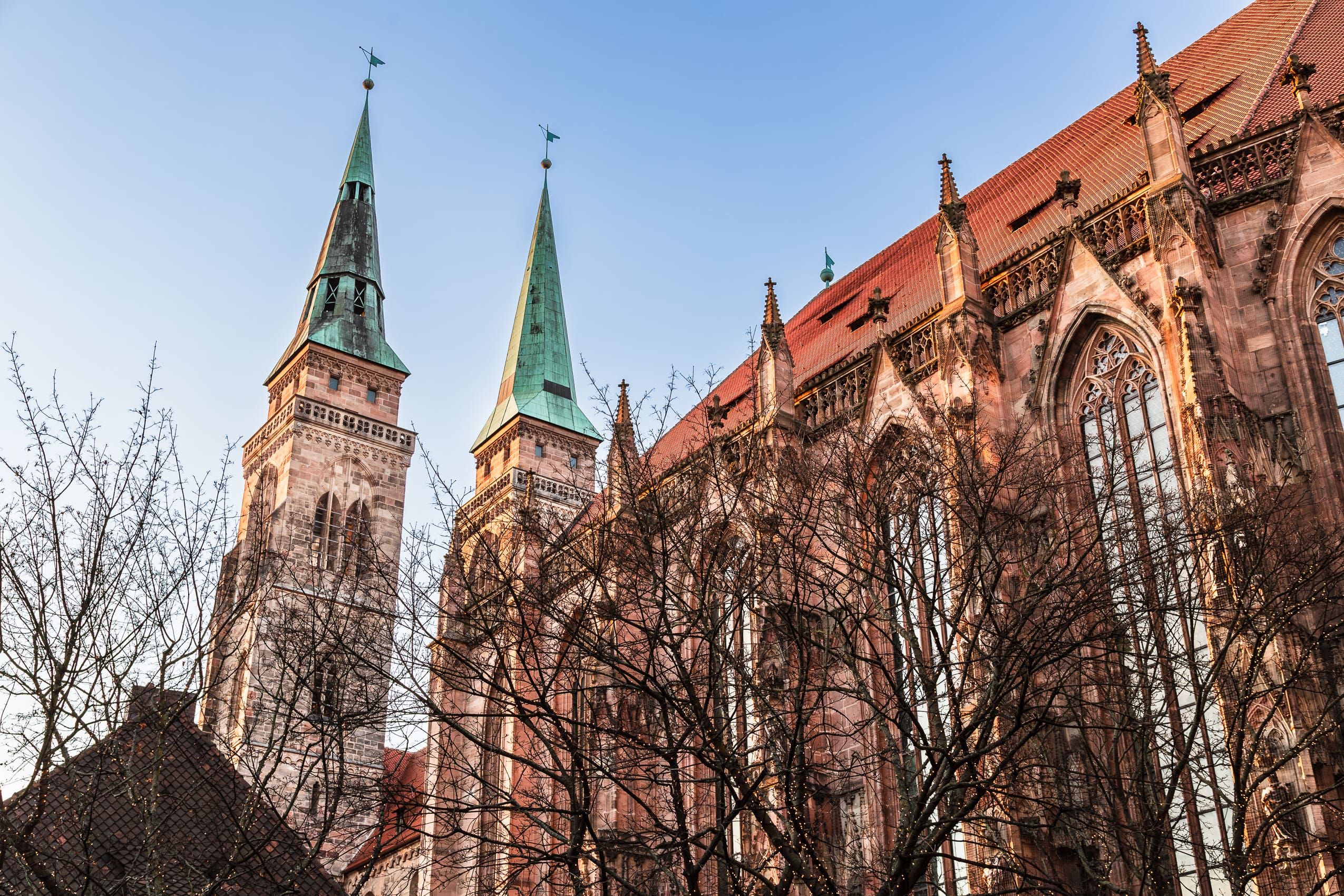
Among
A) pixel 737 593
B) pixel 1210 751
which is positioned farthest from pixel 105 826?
pixel 1210 751

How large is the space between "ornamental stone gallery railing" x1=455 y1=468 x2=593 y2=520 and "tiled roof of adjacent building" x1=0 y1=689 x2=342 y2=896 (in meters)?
21.3

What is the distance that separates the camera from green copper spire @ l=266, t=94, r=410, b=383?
142 ft

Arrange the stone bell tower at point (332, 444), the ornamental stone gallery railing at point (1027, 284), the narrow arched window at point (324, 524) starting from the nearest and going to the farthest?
the ornamental stone gallery railing at point (1027, 284) < the stone bell tower at point (332, 444) < the narrow arched window at point (324, 524)

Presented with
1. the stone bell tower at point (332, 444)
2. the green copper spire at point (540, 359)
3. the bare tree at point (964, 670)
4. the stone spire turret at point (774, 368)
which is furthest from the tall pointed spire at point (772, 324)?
the green copper spire at point (540, 359)

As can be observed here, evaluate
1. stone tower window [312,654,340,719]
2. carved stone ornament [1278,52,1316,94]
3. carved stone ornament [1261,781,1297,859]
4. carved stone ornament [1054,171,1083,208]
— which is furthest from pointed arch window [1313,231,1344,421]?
stone tower window [312,654,340,719]

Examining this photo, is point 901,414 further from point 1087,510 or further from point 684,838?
point 684,838

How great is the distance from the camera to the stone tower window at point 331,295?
1747 inches

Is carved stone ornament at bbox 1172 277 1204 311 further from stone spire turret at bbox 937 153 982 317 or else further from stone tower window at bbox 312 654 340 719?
stone tower window at bbox 312 654 340 719

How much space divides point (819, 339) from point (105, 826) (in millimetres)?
15819

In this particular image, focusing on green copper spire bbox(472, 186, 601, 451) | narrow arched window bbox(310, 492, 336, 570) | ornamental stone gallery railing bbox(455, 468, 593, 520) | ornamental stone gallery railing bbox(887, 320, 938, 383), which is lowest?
ornamental stone gallery railing bbox(887, 320, 938, 383)

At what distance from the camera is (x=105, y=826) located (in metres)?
16.4

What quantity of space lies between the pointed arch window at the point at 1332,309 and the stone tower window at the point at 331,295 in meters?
35.6

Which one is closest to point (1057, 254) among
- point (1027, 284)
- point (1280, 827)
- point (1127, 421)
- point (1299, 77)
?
point (1027, 284)

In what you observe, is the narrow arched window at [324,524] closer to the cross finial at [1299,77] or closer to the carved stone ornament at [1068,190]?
the carved stone ornament at [1068,190]
